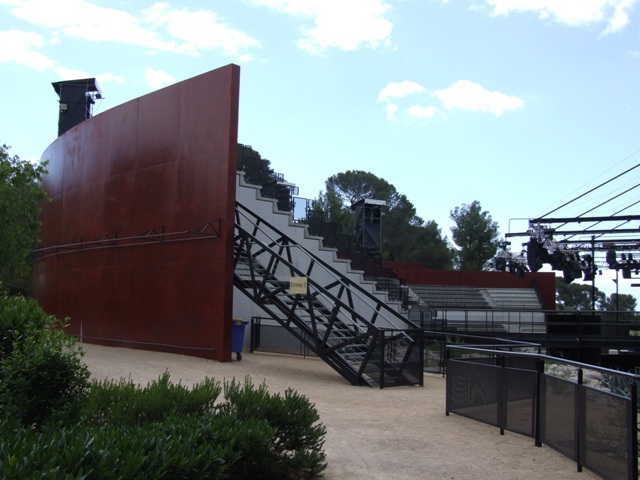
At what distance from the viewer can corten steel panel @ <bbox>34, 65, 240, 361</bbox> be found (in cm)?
1550

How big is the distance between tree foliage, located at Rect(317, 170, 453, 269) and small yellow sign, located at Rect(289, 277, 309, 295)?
146ft

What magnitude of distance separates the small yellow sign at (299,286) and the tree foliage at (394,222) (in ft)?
146

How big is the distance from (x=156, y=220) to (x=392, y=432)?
34.6 ft

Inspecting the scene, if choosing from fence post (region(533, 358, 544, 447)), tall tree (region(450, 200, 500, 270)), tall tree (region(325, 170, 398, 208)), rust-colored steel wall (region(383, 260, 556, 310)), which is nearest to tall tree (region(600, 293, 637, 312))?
tall tree (region(450, 200, 500, 270))

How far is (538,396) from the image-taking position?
7.80 metres

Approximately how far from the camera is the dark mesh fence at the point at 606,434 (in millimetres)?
5805

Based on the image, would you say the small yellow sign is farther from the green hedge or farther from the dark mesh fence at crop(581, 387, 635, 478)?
the dark mesh fence at crop(581, 387, 635, 478)

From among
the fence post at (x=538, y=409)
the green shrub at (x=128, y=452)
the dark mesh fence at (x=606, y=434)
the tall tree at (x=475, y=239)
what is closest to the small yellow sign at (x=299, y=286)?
the fence post at (x=538, y=409)

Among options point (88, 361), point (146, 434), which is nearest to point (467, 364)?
point (146, 434)

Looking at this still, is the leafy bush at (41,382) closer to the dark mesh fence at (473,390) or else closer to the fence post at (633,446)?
the fence post at (633,446)

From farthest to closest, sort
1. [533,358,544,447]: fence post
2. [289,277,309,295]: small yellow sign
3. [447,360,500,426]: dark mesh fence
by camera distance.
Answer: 1. [289,277,309,295]: small yellow sign
2. [447,360,500,426]: dark mesh fence
3. [533,358,544,447]: fence post

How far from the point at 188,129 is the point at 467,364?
10.2 meters

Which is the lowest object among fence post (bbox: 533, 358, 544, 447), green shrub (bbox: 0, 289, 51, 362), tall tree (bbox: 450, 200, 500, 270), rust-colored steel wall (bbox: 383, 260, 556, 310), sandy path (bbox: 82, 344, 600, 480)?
sandy path (bbox: 82, 344, 600, 480)

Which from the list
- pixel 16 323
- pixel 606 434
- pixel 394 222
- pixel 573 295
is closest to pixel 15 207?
pixel 16 323
